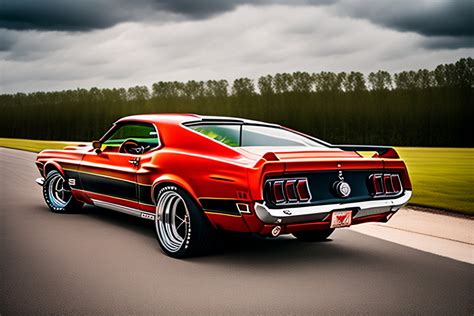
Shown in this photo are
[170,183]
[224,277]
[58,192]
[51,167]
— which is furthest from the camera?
[58,192]

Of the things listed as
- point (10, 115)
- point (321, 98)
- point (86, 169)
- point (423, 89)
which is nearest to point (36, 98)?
point (10, 115)

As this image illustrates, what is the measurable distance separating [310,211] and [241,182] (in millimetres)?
655

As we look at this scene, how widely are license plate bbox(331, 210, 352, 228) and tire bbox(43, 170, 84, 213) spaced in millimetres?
4290

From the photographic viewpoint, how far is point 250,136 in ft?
18.7

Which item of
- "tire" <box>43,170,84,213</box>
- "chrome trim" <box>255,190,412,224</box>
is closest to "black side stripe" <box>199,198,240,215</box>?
"chrome trim" <box>255,190,412,224</box>

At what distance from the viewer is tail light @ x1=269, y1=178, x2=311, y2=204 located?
4.41 meters

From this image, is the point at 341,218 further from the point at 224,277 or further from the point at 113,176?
the point at 113,176

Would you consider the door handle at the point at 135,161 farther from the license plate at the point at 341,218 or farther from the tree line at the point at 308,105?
the tree line at the point at 308,105

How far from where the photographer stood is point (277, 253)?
17.6 feet

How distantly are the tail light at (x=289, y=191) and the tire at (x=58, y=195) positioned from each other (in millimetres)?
4106

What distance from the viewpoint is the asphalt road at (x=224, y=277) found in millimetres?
3650

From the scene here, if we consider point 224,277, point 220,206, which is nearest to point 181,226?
point 220,206

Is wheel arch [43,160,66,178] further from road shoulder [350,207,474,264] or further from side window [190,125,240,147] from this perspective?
road shoulder [350,207,474,264]

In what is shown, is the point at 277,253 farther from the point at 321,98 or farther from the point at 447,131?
the point at 321,98
